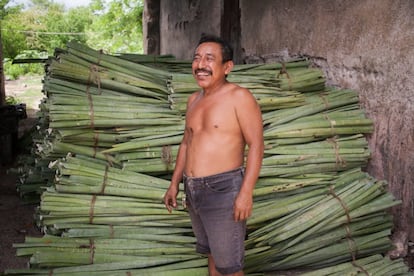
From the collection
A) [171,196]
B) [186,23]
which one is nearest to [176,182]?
[171,196]

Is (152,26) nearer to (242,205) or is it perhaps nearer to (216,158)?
(216,158)

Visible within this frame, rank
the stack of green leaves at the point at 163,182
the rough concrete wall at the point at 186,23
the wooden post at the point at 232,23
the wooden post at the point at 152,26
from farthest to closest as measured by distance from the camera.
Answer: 1. the wooden post at the point at 152,26
2. the rough concrete wall at the point at 186,23
3. the wooden post at the point at 232,23
4. the stack of green leaves at the point at 163,182

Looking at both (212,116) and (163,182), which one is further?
(163,182)

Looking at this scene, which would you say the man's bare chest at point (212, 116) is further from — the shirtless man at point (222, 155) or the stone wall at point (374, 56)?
the stone wall at point (374, 56)

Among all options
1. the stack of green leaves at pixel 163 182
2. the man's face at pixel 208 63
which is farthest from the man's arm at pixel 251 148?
the stack of green leaves at pixel 163 182

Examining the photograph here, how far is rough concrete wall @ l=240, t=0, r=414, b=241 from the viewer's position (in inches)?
119

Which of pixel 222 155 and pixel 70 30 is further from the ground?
pixel 70 30

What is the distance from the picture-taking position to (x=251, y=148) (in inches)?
89.8

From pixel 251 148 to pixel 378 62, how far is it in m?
1.40

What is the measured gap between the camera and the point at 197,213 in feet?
8.00

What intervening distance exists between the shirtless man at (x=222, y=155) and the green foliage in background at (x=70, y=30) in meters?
5.07

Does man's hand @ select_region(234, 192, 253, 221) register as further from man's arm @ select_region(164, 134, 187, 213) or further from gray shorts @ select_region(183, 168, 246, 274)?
man's arm @ select_region(164, 134, 187, 213)

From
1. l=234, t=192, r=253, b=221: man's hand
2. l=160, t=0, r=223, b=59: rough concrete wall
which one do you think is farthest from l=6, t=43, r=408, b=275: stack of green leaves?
l=160, t=0, r=223, b=59: rough concrete wall

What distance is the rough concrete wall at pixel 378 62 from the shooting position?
302 centimetres
